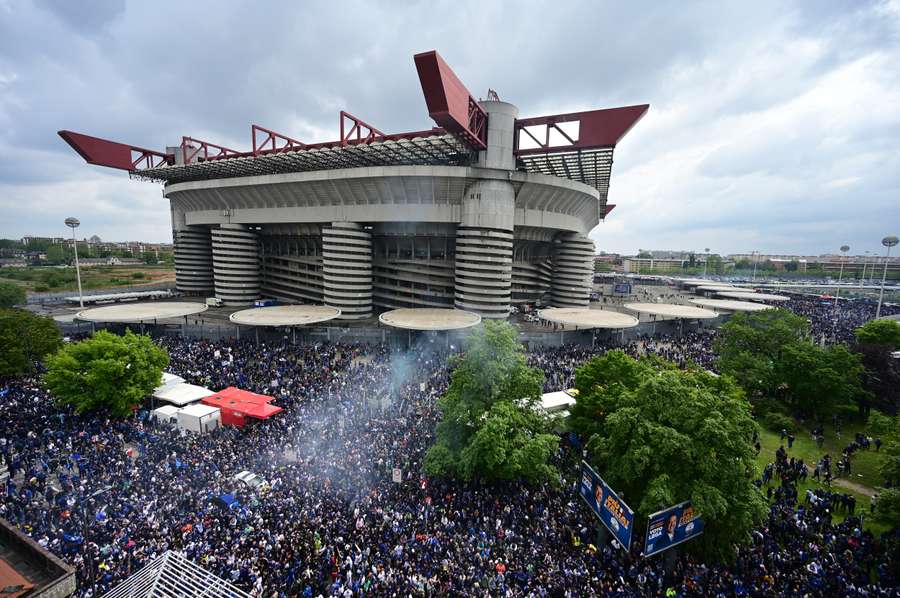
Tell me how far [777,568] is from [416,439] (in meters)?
14.7

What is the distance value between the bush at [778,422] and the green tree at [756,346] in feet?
7.39

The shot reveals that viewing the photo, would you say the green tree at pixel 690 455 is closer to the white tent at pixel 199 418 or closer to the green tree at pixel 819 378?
the green tree at pixel 819 378

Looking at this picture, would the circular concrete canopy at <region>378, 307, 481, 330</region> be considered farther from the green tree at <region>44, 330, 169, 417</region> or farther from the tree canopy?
the tree canopy

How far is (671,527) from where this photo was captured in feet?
41.7

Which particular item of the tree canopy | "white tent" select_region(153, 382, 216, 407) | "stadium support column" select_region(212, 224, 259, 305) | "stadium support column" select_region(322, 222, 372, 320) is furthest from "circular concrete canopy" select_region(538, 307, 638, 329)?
"stadium support column" select_region(212, 224, 259, 305)

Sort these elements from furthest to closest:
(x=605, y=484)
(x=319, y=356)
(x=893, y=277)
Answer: (x=893, y=277) → (x=319, y=356) → (x=605, y=484)

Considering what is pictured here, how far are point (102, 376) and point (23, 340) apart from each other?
15031mm

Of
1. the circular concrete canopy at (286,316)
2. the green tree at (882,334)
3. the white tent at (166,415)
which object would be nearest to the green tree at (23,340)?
the circular concrete canopy at (286,316)

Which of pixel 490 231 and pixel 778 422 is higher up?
pixel 490 231

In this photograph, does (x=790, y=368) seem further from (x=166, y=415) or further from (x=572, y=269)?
(x=166, y=415)

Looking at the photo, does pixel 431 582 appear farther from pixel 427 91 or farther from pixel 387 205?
pixel 387 205

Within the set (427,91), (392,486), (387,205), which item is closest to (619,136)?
(427,91)

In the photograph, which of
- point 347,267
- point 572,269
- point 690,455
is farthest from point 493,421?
point 572,269

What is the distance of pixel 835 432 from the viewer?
81.5ft
